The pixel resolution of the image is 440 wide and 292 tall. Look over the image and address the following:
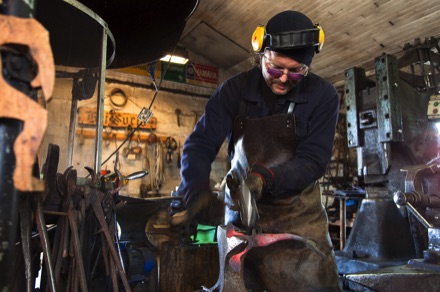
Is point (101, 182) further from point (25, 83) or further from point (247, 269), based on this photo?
point (25, 83)

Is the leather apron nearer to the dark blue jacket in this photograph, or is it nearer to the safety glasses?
the dark blue jacket

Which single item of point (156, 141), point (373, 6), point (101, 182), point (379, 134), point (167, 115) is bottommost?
point (101, 182)

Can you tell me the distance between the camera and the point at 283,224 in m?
1.75

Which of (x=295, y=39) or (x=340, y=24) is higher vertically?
(x=340, y=24)

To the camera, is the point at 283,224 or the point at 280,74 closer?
the point at 280,74

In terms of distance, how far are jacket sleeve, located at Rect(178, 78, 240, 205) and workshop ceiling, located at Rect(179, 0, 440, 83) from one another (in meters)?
3.16

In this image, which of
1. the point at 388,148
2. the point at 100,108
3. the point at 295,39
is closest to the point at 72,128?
the point at 100,108

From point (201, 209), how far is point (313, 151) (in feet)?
2.20

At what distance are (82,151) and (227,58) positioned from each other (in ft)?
17.0

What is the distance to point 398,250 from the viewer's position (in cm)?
229

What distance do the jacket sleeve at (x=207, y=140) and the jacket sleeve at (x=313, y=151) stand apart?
1.07 ft

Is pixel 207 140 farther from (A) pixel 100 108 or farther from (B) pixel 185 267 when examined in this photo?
(B) pixel 185 267

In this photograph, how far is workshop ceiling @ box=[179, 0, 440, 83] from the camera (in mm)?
4113

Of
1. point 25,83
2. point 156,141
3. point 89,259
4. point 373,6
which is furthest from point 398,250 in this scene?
point 156,141
